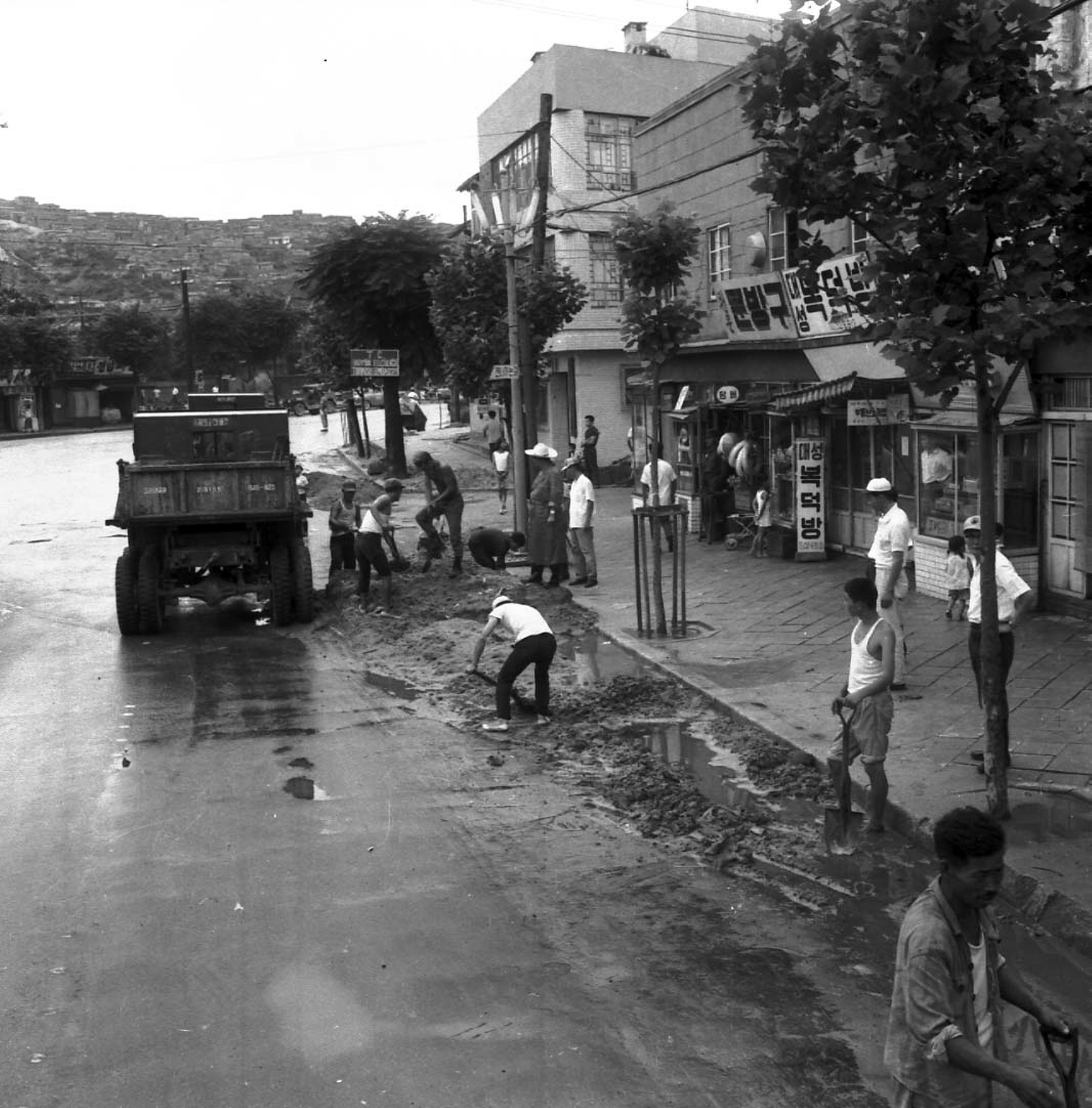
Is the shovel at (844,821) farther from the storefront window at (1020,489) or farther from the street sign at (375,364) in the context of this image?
the street sign at (375,364)

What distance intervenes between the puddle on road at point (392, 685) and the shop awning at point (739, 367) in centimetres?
899

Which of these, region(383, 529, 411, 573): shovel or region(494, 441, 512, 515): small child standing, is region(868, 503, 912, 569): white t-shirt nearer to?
region(383, 529, 411, 573): shovel

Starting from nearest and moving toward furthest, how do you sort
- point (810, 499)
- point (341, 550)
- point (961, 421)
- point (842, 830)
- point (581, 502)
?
point (842, 830), point (961, 421), point (581, 502), point (341, 550), point (810, 499)

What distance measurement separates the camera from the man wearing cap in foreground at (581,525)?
16.6 m

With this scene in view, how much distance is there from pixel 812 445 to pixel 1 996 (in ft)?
47.6

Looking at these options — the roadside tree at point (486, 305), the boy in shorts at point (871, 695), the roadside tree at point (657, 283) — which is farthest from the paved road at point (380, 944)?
the roadside tree at point (486, 305)

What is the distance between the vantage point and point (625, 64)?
109ft

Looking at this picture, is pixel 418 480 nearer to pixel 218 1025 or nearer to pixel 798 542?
pixel 798 542

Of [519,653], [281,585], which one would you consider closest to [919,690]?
[519,653]

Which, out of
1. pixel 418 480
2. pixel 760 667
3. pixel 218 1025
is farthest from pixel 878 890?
pixel 418 480

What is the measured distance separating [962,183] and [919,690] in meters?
4.93

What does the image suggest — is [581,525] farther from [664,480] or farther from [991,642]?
[991,642]

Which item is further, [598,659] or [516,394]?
[516,394]

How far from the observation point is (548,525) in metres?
16.6
